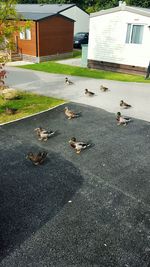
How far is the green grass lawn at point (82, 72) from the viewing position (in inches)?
904

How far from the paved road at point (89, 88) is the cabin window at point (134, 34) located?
15.4ft

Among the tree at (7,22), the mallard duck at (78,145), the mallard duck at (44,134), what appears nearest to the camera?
the mallard duck at (78,145)

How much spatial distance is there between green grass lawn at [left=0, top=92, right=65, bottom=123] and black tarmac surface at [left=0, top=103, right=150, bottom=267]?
1.66 meters

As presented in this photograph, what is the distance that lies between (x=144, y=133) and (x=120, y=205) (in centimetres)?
550

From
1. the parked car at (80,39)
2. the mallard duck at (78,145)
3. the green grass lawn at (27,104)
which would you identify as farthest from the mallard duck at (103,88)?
the parked car at (80,39)

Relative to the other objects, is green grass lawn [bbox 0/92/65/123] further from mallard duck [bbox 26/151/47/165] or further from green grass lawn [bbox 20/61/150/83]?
green grass lawn [bbox 20/61/150/83]

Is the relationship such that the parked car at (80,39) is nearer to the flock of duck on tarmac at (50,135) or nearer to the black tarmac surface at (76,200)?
the flock of duck on tarmac at (50,135)

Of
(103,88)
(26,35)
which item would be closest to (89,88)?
(103,88)

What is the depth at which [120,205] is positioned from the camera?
7.61 metres

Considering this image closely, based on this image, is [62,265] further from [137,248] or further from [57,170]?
[57,170]

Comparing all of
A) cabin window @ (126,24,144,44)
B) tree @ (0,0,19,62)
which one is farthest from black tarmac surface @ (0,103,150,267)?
cabin window @ (126,24,144,44)

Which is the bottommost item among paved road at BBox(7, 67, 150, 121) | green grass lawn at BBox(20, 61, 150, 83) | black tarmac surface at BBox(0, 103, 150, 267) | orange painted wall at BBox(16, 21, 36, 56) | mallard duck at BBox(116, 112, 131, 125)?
black tarmac surface at BBox(0, 103, 150, 267)

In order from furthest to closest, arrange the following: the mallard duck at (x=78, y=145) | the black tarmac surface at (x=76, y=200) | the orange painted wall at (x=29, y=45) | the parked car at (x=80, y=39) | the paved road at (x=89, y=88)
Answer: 1. the parked car at (x=80, y=39)
2. the orange painted wall at (x=29, y=45)
3. the paved road at (x=89, y=88)
4. the mallard duck at (x=78, y=145)
5. the black tarmac surface at (x=76, y=200)

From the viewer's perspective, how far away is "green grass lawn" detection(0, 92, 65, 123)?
1391cm
